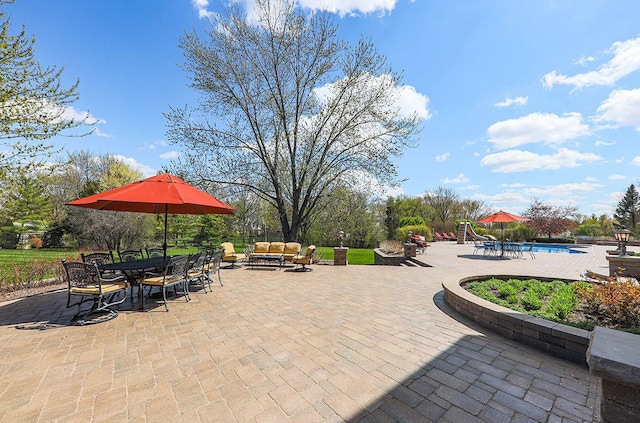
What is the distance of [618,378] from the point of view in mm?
1017

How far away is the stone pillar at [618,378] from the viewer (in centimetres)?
101

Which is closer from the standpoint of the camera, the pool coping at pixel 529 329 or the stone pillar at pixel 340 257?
the pool coping at pixel 529 329

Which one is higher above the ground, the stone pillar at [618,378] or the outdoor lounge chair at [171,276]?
the stone pillar at [618,378]

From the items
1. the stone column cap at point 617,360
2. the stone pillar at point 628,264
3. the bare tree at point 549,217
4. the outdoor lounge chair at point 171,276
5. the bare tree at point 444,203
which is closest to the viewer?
the stone column cap at point 617,360

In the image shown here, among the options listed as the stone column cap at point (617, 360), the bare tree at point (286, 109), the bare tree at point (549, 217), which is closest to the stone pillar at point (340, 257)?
the bare tree at point (286, 109)

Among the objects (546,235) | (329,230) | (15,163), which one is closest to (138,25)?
(15,163)

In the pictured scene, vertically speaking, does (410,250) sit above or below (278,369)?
above

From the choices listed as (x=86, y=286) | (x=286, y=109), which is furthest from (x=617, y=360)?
(x=286, y=109)

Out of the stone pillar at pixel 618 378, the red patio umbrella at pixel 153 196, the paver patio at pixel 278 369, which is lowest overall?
the paver patio at pixel 278 369

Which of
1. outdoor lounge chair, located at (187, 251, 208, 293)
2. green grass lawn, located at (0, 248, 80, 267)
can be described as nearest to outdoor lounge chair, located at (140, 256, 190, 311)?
outdoor lounge chair, located at (187, 251, 208, 293)

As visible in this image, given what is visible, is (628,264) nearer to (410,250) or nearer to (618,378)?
(410,250)

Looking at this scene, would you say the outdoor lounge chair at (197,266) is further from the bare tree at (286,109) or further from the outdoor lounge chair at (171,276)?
the bare tree at (286,109)

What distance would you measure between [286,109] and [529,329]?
10.8 metres

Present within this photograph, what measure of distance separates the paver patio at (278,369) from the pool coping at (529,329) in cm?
12
